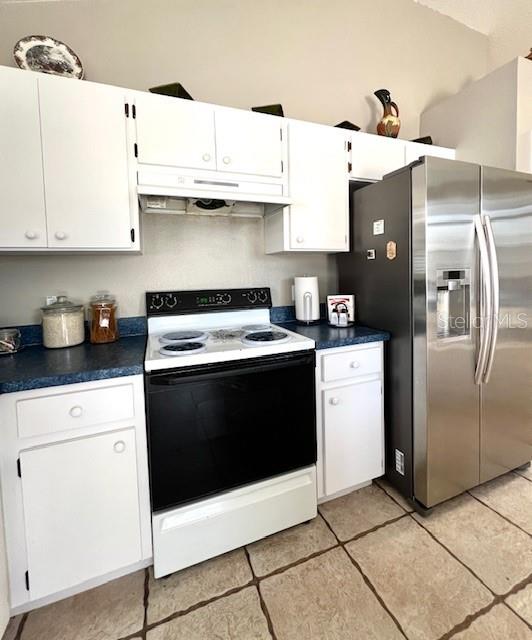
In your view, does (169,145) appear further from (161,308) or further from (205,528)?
(205,528)

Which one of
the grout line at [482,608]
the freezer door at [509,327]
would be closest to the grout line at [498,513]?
the freezer door at [509,327]

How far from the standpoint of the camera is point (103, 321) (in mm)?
1638

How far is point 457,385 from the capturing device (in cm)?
158

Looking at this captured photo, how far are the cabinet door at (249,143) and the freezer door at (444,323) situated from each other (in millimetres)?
740

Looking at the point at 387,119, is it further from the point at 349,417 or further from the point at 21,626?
the point at 21,626

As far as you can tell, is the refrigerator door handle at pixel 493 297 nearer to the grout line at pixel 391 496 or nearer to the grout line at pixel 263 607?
the grout line at pixel 391 496

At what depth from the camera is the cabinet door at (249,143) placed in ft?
5.27

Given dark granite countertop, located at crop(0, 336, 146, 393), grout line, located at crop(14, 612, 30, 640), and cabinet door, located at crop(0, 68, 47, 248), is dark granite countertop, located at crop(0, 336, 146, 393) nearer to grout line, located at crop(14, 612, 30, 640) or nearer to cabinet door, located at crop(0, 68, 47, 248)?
cabinet door, located at crop(0, 68, 47, 248)

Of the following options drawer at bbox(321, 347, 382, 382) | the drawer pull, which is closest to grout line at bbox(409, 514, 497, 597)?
drawer at bbox(321, 347, 382, 382)

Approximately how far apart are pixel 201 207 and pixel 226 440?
1305 millimetres

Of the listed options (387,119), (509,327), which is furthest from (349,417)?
(387,119)

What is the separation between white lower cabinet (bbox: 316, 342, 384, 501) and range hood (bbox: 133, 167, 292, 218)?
913 mm

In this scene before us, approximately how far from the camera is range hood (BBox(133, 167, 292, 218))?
4.87 ft

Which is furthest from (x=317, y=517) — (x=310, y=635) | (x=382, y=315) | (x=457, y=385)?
(x=382, y=315)
